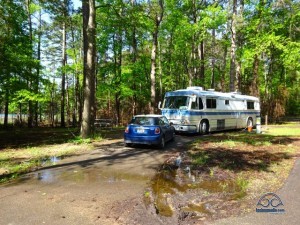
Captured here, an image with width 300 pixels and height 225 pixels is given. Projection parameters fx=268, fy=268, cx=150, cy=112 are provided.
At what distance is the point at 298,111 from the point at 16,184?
50184 mm

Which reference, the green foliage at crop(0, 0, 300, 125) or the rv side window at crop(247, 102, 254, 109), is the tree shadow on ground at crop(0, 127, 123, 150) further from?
the rv side window at crop(247, 102, 254, 109)

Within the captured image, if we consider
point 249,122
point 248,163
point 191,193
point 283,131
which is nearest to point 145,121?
point 248,163

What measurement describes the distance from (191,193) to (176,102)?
11951 mm

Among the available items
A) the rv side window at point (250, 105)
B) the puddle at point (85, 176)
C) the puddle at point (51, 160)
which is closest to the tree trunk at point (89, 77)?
the puddle at point (51, 160)

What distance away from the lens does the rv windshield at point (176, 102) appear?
17.7 metres

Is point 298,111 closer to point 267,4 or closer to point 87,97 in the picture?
point 267,4

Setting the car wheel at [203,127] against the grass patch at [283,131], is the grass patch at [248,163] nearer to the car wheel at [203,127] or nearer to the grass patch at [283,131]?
the car wheel at [203,127]

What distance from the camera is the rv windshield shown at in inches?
698

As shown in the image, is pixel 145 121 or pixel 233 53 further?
pixel 233 53

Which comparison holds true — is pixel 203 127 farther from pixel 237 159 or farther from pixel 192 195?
pixel 192 195

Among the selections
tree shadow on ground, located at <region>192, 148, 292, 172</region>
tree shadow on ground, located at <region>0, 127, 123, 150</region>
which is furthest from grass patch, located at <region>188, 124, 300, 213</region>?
tree shadow on ground, located at <region>0, 127, 123, 150</region>

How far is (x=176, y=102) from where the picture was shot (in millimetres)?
18172

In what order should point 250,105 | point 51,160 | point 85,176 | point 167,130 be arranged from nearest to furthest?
1. point 85,176
2. point 51,160
3. point 167,130
4. point 250,105

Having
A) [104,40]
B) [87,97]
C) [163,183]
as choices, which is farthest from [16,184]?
[104,40]
